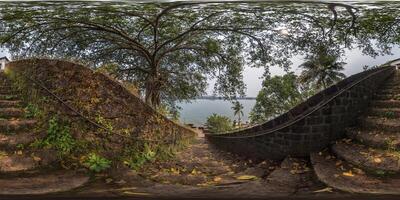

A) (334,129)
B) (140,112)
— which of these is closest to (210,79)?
(140,112)

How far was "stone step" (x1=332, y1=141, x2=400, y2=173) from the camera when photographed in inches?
69.6

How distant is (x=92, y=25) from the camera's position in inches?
75.8

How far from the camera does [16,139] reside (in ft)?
6.21

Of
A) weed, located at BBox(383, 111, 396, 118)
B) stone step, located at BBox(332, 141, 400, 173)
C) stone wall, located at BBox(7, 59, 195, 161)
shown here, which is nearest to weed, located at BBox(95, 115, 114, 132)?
stone wall, located at BBox(7, 59, 195, 161)

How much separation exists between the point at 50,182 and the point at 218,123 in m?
0.90

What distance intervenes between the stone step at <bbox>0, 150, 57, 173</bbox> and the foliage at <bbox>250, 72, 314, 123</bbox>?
104cm

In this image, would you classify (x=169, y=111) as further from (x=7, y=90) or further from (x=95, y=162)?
(x=7, y=90)

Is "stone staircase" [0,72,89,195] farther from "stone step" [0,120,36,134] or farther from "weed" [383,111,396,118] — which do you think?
"weed" [383,111,396,118]

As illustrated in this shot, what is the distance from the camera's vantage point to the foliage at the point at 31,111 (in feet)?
6.32

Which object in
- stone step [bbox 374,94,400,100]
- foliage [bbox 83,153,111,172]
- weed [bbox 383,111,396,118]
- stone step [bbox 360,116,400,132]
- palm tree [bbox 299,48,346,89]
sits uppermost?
palm tree [bbox 299,48,346,89]

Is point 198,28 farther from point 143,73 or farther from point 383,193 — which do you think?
point 383,193

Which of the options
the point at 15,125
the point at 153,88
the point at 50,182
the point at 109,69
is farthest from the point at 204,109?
the point at 15,125

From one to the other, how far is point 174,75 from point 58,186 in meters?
0.82

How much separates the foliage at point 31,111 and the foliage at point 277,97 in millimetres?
1089
